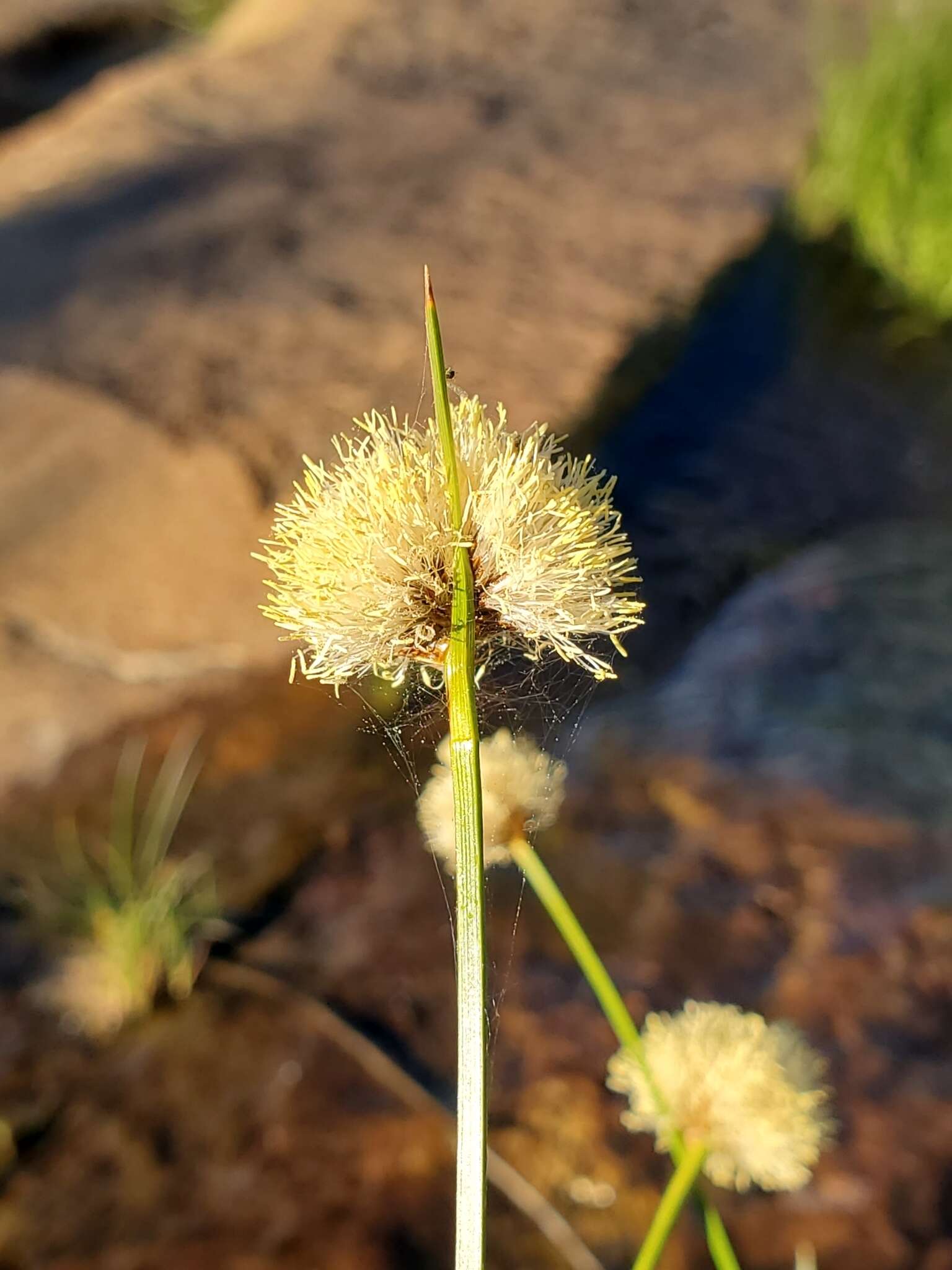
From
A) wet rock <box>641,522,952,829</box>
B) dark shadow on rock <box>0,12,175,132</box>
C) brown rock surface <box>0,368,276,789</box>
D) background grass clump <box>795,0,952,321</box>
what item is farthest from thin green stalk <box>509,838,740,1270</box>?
dark shadow on rock <box>0,12,175,132</box>

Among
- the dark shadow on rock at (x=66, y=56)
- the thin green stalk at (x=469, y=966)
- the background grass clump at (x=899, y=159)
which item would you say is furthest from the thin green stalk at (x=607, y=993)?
the dark shadow on rock at (x=66, y=56)

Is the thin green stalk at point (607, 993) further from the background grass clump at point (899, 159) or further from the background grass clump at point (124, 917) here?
the background grass clump at point (899, 159)

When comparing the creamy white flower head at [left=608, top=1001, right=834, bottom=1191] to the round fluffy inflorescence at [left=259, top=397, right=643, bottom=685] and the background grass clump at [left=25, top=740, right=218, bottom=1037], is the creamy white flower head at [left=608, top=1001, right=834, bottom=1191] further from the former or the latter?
the background grass clump at [left=25, top=740, right=218, bottom=1037]

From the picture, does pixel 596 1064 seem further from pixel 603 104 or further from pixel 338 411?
pixel 603 104

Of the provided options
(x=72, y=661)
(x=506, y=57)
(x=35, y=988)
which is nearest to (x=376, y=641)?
(x=35, y=988)

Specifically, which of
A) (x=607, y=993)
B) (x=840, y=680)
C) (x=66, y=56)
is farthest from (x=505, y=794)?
(x=66, y=56)
